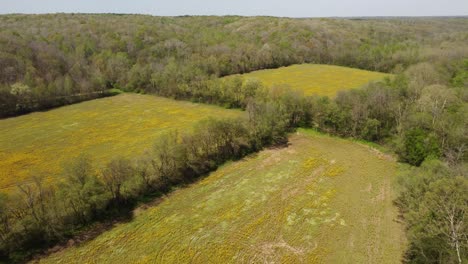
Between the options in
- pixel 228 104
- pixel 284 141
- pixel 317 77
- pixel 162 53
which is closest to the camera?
pixel 284 141

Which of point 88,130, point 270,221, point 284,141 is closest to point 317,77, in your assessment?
point 284,141

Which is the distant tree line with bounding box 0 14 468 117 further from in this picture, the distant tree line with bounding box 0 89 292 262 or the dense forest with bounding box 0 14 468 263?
the distant tree line with bounding box 0 89 292 262

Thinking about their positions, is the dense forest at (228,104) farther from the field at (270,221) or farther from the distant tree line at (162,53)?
the field at (270,221)

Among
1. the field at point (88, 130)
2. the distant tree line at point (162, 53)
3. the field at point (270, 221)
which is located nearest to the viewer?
the field at point (270, 221)

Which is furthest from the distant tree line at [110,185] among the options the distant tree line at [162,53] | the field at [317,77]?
the field at [317,77]

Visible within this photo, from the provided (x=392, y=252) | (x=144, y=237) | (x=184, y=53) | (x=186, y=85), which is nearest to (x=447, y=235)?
(x=392, y=252)

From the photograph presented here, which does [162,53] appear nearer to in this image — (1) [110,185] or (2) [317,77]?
(2) [317,77]

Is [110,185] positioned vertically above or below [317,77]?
below

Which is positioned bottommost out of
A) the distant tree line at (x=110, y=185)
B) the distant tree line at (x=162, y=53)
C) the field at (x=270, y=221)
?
the field at (x=270, y=221)
